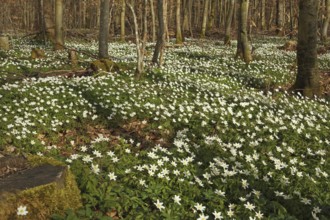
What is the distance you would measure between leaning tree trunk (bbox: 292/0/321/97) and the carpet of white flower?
2.32ft

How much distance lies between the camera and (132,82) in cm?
1306

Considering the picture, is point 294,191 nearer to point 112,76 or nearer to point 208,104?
point 208,104

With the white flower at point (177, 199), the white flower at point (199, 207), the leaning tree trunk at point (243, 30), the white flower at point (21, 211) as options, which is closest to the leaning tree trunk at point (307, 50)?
the leaning tree trunk at point (243, 30)

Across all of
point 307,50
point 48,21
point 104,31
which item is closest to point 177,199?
point 307,50

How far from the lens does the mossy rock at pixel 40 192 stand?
13.4ft

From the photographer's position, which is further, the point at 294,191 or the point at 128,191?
the point at 294,191

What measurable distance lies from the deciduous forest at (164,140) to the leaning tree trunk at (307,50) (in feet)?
0.12

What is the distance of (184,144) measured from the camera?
8023 millimetres

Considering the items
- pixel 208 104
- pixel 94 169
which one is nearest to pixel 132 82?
pixel 208 104

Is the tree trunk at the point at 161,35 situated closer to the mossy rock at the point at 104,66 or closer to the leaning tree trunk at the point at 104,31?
the mossy rock at the point at 104,66

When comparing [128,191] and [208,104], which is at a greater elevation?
[208,104]

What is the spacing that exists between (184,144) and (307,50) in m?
7.53

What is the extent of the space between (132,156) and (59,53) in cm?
1541

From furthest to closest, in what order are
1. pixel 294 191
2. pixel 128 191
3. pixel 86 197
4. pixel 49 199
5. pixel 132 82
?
pixel 132 82 → pixel 294 191 → pixel 128 191 → pixel 86 197 → pixel 49 199
